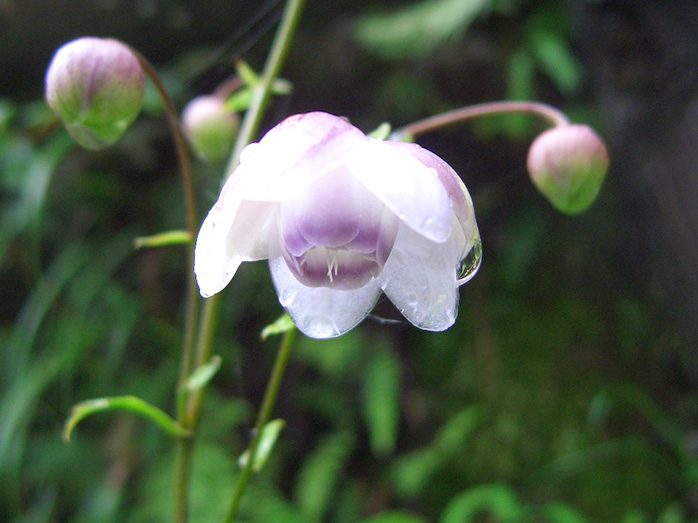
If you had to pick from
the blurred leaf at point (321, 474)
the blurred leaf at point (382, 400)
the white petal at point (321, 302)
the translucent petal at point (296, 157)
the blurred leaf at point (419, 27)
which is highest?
the translucent petal at point (296, 157)

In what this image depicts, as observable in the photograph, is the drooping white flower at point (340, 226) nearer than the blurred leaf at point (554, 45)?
Yes

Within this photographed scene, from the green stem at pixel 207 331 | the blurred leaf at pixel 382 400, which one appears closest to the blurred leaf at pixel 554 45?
the blurred leaf at pixel 382 400

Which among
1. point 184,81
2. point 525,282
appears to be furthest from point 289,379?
point 184,81

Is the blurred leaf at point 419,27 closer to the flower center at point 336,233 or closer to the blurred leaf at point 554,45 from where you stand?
the blurred leaf at point 554,45

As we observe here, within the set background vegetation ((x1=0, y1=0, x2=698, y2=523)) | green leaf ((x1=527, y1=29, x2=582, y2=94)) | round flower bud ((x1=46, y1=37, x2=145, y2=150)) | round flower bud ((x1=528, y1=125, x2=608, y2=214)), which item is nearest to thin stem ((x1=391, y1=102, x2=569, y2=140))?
round flower bud ((x1=528, y1=125, x2=608, y2=214))

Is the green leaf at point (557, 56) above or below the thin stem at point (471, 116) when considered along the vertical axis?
below

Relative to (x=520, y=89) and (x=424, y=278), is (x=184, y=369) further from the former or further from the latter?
(x=520, y=89)

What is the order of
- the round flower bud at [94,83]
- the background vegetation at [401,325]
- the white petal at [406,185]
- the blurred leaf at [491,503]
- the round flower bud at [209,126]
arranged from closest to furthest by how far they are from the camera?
the white petal at [406,185] < the round flower bud at [94,83] < the round flower bud at [209,126] < the blurred leaf at [491,503] < the background vegetation at [401,325]
